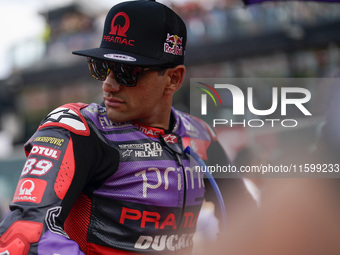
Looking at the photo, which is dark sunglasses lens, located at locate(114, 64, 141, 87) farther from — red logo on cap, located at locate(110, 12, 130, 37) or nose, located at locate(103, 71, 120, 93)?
red logo on cap, located at locate(110, 12, 130, 37)

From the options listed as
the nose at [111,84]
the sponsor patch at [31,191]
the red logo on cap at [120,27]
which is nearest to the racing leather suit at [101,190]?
the sponsor patch at [31,191]

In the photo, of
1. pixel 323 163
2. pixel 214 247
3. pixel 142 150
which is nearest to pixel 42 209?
pixel 142 150

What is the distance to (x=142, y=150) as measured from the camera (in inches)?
85.4

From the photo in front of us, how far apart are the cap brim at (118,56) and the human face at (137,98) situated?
0.07 m

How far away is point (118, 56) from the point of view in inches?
80.8

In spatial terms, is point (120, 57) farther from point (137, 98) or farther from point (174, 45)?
point (174, 45)

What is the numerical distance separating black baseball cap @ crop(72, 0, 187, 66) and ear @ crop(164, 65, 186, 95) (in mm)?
114

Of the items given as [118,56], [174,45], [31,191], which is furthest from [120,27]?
[31,191]

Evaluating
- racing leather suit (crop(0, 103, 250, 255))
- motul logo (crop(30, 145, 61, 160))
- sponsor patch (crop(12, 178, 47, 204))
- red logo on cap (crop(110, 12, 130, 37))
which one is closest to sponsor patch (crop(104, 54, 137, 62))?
red logo on cap (crop(110, 12, 130, 37))

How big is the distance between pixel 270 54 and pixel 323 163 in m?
11.1

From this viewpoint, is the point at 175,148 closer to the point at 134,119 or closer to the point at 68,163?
the point at 134,119

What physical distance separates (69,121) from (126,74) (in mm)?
338

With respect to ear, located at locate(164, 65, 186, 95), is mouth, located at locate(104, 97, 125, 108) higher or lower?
lower

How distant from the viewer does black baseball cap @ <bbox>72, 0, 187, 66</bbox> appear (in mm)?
2117
